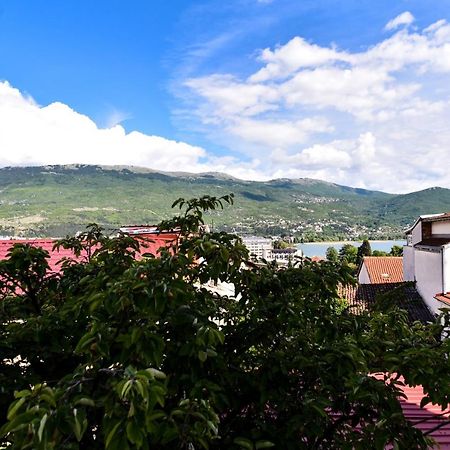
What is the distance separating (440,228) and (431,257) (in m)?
2.06

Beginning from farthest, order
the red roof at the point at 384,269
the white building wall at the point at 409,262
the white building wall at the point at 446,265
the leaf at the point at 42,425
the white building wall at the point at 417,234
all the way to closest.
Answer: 1. the red roof at the point at 384,269
2. the white building wall at the point at 409,262
3. the white building wall at the point at 417,234
4. the white building wall at the point at 446,265
5. the leaf at the point at 42,425

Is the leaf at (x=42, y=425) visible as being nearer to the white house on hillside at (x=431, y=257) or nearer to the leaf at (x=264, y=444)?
the leaf at (x=264, y=444)

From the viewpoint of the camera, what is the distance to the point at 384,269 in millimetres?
28438

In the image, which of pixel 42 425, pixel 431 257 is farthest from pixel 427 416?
pixel 431 257

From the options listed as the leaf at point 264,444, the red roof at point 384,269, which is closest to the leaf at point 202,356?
the leaf at point 264,444

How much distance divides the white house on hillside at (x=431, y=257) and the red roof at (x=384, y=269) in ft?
21.9

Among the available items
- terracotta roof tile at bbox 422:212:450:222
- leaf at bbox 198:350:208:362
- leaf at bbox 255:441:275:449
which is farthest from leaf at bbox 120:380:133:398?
terracotta roof tile at bbox 422:212:450:222

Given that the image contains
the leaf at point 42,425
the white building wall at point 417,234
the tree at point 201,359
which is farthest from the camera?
the white building wall at point 417,234

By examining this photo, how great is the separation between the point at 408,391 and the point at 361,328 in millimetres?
4369

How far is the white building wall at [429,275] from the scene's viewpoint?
15.4 meters

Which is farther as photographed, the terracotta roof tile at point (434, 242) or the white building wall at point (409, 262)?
the white building wall at point (409, 262)

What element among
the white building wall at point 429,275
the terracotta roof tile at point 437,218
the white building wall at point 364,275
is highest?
the terracotta roof tile at point 437,218

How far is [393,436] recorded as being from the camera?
6.89 ft

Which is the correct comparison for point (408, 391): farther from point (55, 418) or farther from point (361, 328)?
point (55, 418)
